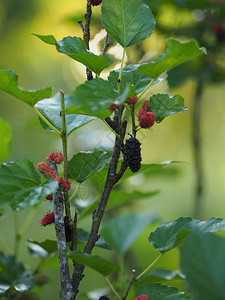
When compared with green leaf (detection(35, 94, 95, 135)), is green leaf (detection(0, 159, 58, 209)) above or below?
below

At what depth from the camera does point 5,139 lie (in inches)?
24.0

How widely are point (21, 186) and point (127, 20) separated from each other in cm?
22

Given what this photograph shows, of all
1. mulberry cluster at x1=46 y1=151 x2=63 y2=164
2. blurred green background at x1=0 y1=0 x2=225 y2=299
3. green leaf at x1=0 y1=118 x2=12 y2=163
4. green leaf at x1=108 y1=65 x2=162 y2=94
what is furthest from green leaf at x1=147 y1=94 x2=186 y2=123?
blurred green background at x1=0 y1=0 x2=225 y2=299

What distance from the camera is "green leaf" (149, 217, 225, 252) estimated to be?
1.40ft

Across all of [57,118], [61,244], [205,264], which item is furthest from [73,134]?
[205,264]

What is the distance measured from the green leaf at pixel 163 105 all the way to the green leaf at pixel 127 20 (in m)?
0.07

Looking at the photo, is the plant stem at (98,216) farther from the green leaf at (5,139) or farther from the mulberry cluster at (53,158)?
the green leaf at (5,139)

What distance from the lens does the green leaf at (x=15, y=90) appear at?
1.42ft

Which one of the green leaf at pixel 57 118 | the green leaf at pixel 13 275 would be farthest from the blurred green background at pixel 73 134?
the green leaf at pixel 57 118

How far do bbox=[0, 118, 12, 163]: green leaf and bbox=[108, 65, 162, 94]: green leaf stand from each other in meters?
0.20

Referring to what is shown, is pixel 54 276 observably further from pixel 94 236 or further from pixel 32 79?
pixel 94 236

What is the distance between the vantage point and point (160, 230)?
0.48 m

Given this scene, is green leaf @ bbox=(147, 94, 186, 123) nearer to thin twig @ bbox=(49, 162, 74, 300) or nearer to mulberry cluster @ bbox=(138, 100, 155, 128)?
mulberry cluster @ bbox=(138, 100, 155, 128)

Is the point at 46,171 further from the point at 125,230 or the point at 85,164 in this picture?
the point at 125,230
